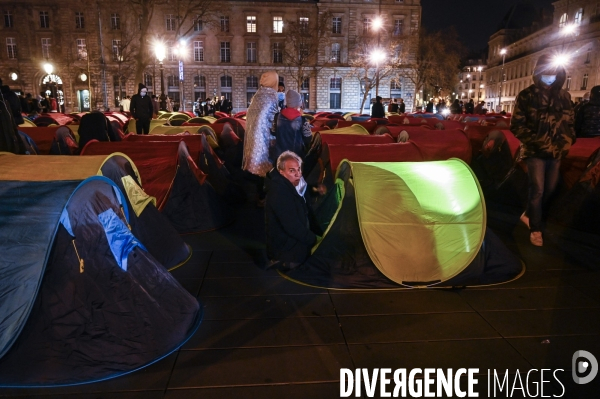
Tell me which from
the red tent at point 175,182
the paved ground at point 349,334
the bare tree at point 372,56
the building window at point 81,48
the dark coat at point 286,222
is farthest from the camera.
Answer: the building window at point 81,48

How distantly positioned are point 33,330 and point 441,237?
335cm

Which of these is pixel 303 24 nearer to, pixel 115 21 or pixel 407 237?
pixel 115 21

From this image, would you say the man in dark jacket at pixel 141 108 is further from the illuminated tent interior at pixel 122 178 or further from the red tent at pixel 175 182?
the illuminated tent interior at pixel 122 178

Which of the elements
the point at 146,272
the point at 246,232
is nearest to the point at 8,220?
the point at 146,272

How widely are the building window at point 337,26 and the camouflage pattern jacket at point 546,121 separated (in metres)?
51.9

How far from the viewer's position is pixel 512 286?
14.3 feet

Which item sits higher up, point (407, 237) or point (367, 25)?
point (367, 25)

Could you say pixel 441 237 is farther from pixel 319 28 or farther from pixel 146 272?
pixel 319 28

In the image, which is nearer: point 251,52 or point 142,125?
point 142,125

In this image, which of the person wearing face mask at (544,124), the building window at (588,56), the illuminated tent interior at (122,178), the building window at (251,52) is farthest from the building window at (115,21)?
the person wearing face mask at (544,124)

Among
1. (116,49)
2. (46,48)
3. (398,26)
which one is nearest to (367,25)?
(398,26)

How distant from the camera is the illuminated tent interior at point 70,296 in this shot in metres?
2.98

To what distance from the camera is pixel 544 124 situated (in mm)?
5164

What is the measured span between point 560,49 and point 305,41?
32.6 m
